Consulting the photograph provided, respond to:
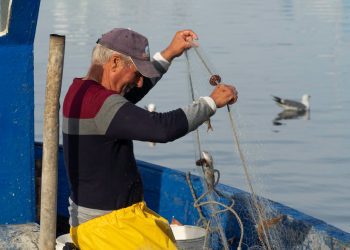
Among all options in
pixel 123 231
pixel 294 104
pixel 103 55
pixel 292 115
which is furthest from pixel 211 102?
pixel 292 115

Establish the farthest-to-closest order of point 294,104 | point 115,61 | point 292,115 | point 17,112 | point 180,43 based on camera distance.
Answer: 1. point 292,115
2. point 294,104
3. point 17,112
4. point 180,43
5. point 115,61

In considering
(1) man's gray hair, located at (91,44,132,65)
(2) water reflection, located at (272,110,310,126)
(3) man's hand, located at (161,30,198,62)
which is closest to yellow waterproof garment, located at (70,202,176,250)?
(1) man's gray hair, located at (91,44,132,65)

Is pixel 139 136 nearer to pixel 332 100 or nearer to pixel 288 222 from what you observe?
pixel 288 222

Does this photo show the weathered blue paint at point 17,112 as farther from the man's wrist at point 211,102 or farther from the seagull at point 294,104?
the seagull at point 294,104

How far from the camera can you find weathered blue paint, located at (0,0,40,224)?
8.28 m

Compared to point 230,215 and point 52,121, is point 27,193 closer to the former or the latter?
point 230,215

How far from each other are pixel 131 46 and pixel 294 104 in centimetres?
2200

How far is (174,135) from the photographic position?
5922 millimetres

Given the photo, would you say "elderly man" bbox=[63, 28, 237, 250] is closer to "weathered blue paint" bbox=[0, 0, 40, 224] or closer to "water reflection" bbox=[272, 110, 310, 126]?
"weathered blue paint" bbox=[0, 0, 40, 224]

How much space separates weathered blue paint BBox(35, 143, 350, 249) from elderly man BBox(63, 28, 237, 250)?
179 centimetres

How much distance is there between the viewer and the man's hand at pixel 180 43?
23.3 feet

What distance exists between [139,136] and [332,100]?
24.8 m

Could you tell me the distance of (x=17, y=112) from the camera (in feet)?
27.5

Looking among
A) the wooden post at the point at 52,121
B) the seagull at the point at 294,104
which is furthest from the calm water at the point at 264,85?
the wooden post at the point at 52,121
